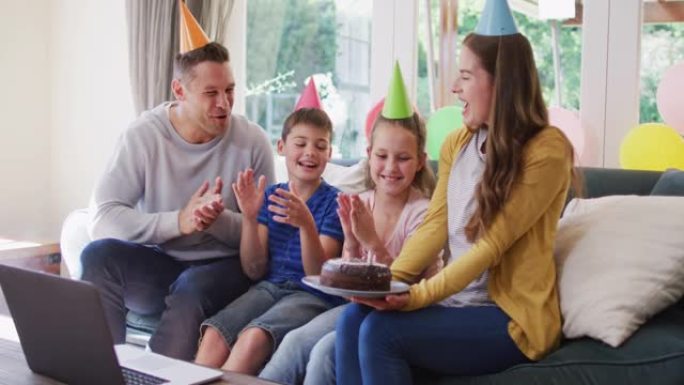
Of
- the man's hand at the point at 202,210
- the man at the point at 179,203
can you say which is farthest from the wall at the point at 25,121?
the man's hand at the point at 202,210

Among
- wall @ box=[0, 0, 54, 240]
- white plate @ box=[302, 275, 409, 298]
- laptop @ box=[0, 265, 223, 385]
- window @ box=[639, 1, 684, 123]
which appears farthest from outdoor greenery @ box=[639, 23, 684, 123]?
wall @ box=[0, 0, 54, 240]

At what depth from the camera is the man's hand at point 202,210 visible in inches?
92.5

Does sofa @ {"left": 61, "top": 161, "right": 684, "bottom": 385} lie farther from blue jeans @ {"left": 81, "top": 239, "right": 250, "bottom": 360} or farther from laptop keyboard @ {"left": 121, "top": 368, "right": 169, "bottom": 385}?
blue jeans @ {"left": 81, "top": 239, "right": 250, "bottom": 360}

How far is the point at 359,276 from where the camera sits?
1.82m

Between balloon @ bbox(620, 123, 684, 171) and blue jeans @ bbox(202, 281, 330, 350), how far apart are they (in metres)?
1.07

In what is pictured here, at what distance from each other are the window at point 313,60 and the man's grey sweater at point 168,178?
986 millimetres

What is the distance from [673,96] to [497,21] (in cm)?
87

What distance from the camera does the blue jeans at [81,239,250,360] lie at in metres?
2.32

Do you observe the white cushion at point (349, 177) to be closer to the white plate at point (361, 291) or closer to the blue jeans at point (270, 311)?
the blue jeans at point (270, 311)

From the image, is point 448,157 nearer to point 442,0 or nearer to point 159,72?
point 442,0

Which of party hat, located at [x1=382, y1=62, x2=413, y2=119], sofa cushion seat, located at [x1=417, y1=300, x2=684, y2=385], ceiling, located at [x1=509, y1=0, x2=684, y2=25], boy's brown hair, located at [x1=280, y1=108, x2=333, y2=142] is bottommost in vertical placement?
sofa cushion seat, located at [x1=417, y1=300, x2=684, y2=385]

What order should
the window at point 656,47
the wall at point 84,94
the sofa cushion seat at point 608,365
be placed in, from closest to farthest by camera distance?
the sofa cushion seat at point 608,365, the window at point 656,47, the wall at point 84,94

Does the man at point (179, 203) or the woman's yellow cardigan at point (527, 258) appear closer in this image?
the woman's yellow cardigan at point (527, 258)

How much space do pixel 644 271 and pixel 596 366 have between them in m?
0.28
